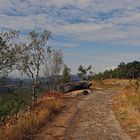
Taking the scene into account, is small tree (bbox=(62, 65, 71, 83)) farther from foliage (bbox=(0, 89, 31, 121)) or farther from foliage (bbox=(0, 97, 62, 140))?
foliage (bbox=(0, 97, 62, 140))

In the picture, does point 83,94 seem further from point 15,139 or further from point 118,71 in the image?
point 118,71

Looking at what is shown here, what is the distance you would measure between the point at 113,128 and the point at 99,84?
41.3m

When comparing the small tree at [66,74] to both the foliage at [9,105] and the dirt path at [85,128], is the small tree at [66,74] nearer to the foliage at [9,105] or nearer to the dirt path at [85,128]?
the foliage at [9,105]

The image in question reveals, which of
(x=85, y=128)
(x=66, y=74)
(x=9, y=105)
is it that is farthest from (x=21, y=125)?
(x=66, y=74)

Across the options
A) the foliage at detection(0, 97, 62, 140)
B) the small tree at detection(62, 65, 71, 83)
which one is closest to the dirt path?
the foliage at detection(0, 97, 62, 140)

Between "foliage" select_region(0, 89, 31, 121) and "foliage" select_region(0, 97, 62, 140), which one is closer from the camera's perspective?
"foliage" select_region(0, 97, 62, 140)

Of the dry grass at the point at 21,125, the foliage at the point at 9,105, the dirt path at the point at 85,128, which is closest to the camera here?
the dry grass at the point at 21,125

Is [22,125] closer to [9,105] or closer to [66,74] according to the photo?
[9,105]

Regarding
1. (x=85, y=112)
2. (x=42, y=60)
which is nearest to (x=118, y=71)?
(x=42, y=60)

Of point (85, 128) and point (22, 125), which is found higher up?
point (22, 125)

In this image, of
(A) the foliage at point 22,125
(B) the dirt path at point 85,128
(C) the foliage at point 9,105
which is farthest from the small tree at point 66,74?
(A) the foliage at point 22,125

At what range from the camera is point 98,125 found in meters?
19.0

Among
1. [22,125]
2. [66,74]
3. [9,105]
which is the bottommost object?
[22,125]

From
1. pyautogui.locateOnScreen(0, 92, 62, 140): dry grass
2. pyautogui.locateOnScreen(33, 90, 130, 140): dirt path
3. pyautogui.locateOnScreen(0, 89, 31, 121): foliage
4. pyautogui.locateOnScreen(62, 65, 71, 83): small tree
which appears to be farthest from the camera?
→ pyautogui.locateOnScreen(62, 65, 71, 83): small tree
